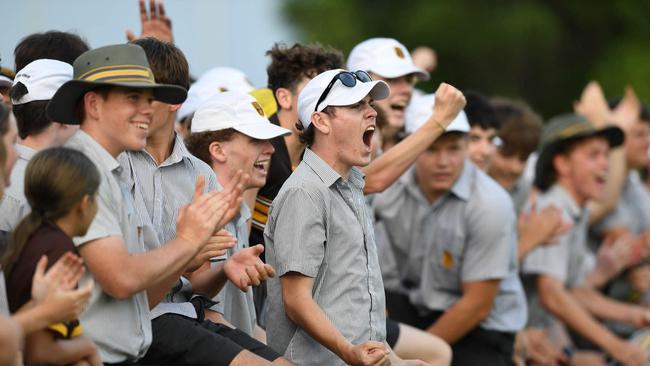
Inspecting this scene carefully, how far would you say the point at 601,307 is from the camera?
9594 mm

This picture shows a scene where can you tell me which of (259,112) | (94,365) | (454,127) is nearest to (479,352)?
(454,127)

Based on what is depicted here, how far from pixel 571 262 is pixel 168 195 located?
4.74 meters

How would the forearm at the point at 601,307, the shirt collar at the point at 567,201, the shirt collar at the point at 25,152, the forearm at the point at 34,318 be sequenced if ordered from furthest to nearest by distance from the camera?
the forearm at the point at 601,307, the shirt collar at the point at 567,201, the shirt collar at the point at 25,152, the forearm at the point at 34,318

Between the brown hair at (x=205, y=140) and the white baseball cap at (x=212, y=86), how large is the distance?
1.20 meters

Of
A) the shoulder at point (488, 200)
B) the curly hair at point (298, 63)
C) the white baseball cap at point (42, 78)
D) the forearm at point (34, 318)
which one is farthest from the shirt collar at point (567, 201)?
the forearm at point (34, 318)

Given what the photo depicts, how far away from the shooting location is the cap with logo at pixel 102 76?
4578 mm

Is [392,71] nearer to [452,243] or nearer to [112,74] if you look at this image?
[452,243]

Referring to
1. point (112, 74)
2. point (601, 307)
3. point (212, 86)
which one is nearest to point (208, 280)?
point (112, 74)

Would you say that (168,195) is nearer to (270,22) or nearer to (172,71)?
(172,71)

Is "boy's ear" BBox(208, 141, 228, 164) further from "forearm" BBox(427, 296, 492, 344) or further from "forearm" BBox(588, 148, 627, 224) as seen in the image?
"forearm" BBox(588, 148, 627, 224)

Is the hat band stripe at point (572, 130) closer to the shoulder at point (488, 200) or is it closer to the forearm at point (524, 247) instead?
the forearm at point (524, 247)

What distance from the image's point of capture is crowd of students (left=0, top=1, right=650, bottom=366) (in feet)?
13.9

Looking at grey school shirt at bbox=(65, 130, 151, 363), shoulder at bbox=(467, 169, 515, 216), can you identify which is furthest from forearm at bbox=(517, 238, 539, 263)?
grey school shirt at bbox=(65, 130, 151, 363)

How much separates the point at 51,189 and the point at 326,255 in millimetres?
1456
